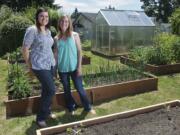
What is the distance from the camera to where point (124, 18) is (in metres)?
12.9

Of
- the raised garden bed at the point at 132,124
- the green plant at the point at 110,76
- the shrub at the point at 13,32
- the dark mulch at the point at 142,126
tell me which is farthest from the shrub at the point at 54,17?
the dark mulch at the point at 142,126

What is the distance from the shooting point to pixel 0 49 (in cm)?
1341

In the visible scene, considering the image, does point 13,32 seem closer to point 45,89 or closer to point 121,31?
point 121,31

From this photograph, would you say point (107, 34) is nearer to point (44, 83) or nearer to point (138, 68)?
point (138, 68)

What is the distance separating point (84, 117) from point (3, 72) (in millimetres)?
4649

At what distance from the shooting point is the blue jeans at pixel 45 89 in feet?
14.6

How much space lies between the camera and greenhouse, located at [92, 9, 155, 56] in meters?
12.5

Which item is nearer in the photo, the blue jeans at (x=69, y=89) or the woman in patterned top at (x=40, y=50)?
the woman in patterned top at (x=40, y=50)

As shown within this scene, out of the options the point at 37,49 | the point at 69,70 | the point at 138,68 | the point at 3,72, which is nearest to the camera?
the point at 37,49

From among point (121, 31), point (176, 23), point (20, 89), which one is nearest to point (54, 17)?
point (121, 31)

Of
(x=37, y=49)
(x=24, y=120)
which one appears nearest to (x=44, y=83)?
(x=37, y=49)

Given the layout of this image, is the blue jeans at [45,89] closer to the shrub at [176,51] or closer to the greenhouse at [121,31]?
the shrub at [176,51]

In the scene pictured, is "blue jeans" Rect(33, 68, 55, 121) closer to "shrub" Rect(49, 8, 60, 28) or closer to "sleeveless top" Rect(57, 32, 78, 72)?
"sleeveless top" Rect(57, 32, 78, 72)

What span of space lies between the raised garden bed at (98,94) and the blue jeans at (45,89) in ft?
2.00
